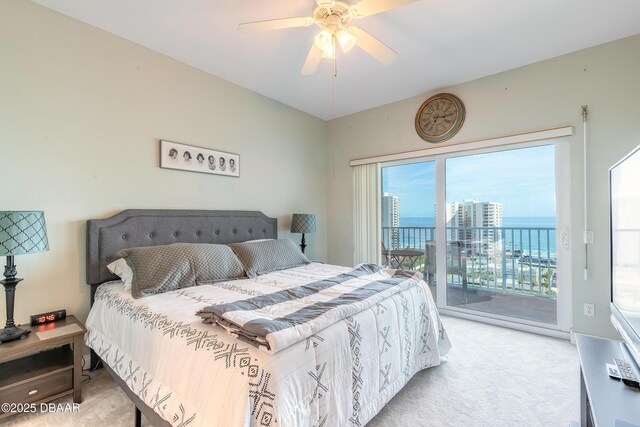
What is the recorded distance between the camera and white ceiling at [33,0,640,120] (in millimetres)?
2102

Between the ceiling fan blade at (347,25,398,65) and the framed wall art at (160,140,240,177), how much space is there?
1810 millimetres

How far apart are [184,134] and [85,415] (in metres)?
2.28

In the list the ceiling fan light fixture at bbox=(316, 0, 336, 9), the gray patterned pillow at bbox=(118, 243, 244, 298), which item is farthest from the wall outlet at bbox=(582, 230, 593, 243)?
the gray patterned pillow at bbox=(118, 243, 244, 298)

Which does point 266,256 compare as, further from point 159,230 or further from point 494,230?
point 494,230

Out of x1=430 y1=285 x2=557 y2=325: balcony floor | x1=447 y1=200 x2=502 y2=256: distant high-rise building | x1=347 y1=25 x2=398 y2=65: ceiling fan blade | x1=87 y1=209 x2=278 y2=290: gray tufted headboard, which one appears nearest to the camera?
x1=347 y1=25 x2=398 y2=65: ceiling fan blade

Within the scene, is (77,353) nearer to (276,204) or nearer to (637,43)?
(276,204)

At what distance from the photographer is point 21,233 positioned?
167cm

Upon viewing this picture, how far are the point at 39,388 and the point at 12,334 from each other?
360 millimetres

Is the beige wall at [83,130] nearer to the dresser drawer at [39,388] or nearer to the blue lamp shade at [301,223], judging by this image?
the dresser drawer at [39,388]

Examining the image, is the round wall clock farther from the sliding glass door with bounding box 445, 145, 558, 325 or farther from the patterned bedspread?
the patterned bedspread

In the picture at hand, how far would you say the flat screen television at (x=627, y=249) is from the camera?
123cm

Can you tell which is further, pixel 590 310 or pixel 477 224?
pixel 477 224

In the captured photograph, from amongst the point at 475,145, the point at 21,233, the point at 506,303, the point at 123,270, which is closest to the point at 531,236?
the point at 506,303

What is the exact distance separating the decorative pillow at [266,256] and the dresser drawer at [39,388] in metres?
1.31
